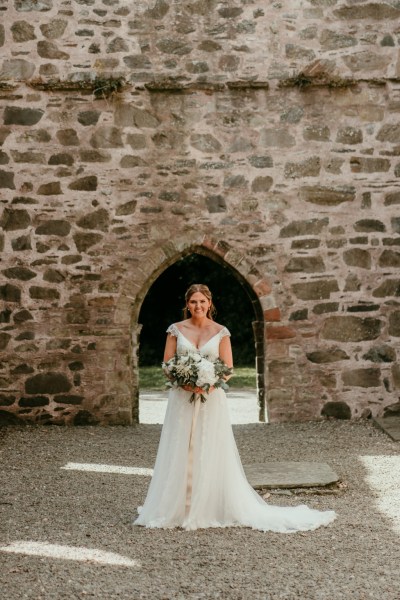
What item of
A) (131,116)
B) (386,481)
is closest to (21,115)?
(131,116)

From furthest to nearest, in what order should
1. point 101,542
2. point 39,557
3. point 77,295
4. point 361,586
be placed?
point 77,295
point 101,542
point 39,557
point 361,586

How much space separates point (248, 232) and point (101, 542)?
15.6 feet

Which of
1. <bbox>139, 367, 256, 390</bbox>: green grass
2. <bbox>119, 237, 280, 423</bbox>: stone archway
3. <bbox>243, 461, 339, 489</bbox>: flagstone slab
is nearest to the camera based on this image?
<bbox>243, 461, 339, 489</bbox>: flagstone slab

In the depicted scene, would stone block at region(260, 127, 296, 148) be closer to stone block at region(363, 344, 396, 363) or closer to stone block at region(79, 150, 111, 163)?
stone block at region(79, 150, 111, 163)

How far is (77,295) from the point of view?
8.54 m

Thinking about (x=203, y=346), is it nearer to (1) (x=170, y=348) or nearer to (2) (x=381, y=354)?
(1) (x=170, y=348)

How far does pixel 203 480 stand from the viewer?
16.2ft

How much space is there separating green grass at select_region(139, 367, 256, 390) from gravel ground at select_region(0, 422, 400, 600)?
6.58 metres

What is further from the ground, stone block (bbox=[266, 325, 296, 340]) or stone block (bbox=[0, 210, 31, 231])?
stone block (bbox=[0, 210, 31, 231])

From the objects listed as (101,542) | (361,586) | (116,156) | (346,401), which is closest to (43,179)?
(116,156)

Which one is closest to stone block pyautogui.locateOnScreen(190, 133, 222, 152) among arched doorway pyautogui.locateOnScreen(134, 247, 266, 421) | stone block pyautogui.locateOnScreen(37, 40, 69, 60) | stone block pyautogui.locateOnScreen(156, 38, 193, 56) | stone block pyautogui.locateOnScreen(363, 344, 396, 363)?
stone block pyautogui.locateOnScreen(156, 38, 193, 56)

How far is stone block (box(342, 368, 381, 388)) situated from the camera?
865 centimetres

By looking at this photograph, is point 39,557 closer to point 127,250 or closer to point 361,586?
point 361,586

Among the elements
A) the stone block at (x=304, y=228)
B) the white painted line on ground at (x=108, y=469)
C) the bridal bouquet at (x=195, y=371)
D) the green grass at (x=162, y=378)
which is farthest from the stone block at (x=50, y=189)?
the green grass at (x=162, y=378)
